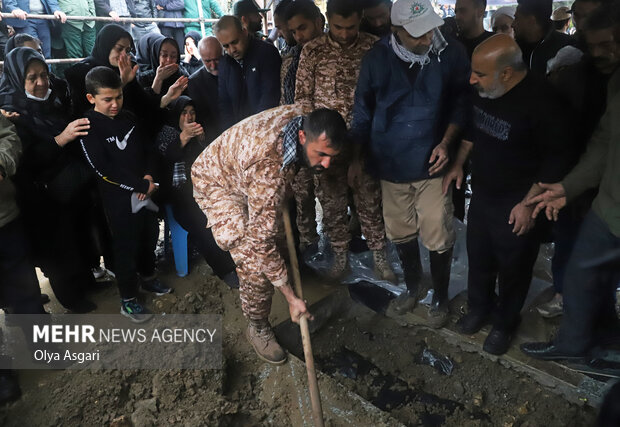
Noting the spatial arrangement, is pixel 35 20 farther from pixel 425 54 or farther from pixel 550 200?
pixel 550 200

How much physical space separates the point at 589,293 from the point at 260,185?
1924 mm

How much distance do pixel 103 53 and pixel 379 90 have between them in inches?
88.7

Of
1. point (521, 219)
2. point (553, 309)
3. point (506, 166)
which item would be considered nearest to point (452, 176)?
point (506, 166)

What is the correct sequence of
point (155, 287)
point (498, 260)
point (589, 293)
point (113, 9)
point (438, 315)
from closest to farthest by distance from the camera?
point (589, 293)
point (498, 260)
point (438, 315)
point (155, 287)
point (113, 9)

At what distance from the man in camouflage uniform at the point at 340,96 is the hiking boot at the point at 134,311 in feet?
4.98


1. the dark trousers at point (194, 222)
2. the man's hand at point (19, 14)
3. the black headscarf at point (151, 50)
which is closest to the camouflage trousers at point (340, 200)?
the dark trousers at point (194, 222)

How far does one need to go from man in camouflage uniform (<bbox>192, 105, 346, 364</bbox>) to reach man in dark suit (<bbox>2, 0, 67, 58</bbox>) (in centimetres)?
367

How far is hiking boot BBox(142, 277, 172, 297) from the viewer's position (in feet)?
11.7

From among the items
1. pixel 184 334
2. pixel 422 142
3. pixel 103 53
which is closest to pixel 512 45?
pixel 422 142

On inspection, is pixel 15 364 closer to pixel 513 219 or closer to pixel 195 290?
pixel 195 290

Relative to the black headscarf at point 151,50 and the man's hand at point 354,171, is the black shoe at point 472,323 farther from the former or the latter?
the black headscarf at point 151,50

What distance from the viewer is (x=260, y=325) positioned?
113 inches

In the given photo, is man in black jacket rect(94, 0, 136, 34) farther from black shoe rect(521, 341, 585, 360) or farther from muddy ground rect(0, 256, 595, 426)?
black shoe rect(521, 341, 585, 360)

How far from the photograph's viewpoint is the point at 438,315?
3.02 m
